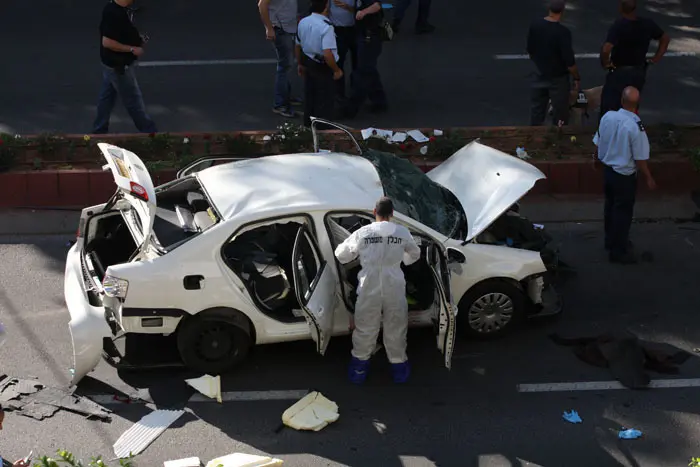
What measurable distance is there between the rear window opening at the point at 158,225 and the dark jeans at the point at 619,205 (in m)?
4.10

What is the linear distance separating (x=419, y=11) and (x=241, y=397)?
9.92 meters

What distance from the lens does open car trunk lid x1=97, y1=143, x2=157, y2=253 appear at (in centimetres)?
748

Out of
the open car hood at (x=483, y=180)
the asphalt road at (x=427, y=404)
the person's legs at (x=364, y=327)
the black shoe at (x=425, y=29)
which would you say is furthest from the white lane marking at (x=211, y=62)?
the person's legs at (x=364, y=327)

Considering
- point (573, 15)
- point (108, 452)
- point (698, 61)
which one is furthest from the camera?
point (573, 15)

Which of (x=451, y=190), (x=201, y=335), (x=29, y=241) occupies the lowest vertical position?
(x=29, y=241)

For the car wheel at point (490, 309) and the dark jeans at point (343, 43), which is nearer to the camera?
the car wheel at point (490, 309)

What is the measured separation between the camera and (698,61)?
49.0ft

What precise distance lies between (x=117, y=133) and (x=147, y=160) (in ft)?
4.40

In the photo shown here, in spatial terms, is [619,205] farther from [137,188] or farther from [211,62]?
[211,62]

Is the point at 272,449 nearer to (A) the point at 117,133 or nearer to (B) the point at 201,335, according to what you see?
(B) the point at 201,335

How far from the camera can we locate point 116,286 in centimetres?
745

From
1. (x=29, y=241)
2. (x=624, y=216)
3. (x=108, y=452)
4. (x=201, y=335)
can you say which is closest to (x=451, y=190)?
(x=624, y=216)

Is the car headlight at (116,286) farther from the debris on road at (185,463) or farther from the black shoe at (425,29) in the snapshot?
the black shoe at (425,29)

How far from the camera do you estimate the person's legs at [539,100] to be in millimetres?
11867
